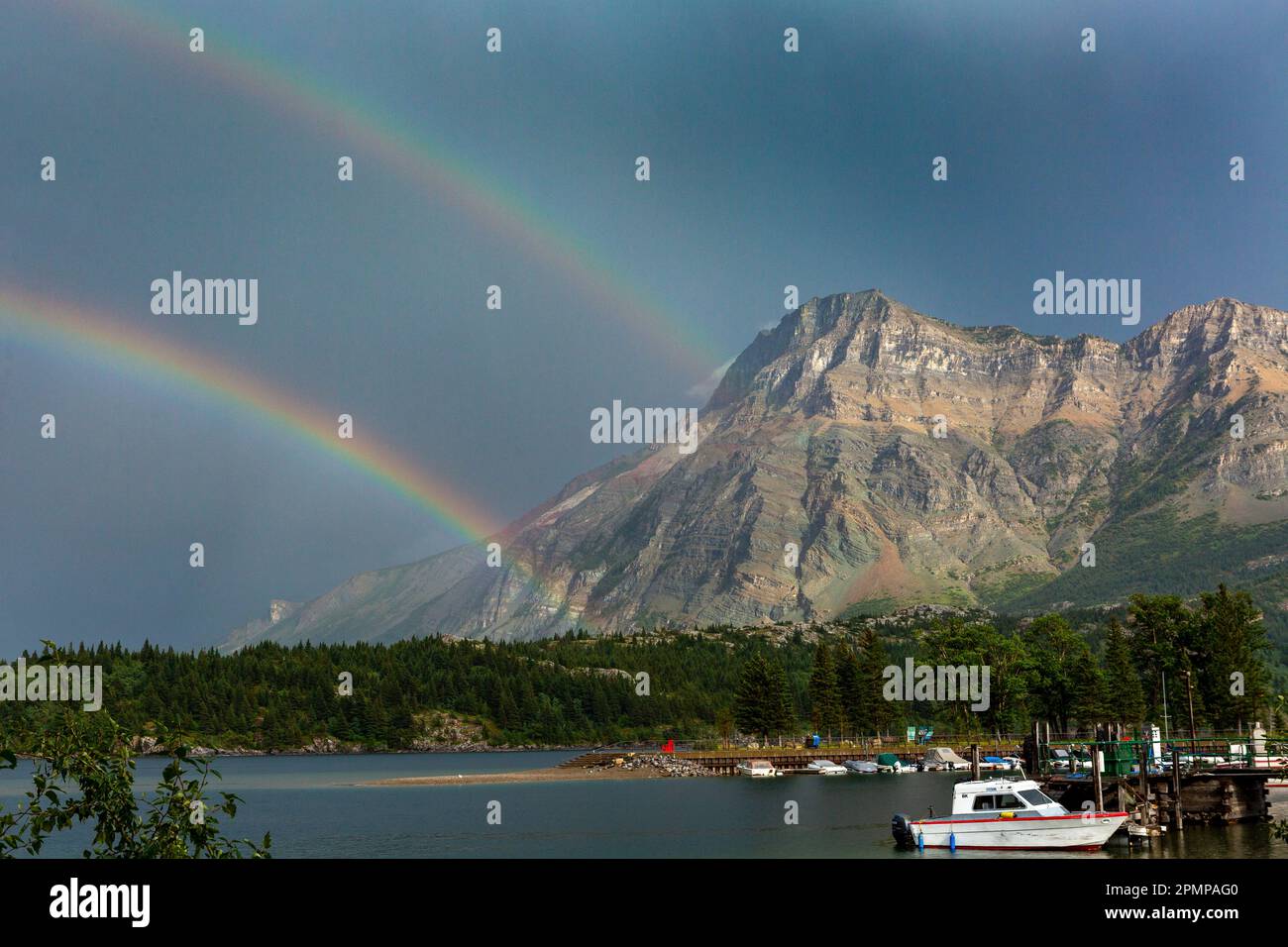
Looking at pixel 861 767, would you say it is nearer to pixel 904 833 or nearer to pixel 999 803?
pixel 904 833

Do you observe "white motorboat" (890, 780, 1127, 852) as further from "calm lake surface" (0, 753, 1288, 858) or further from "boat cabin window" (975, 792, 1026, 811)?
"calm lake surface" (0, 753, 1288, 858)

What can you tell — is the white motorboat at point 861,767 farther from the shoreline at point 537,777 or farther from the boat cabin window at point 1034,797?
the boat cabin window at point 1034,797

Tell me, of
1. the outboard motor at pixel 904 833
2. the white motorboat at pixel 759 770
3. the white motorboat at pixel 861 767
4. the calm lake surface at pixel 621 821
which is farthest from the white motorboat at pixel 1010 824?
the white motorboat at pixel 861 767

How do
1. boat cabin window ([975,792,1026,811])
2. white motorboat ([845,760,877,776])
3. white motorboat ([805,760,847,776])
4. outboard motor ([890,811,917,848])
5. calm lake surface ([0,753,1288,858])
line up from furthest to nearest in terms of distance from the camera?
white motorboat ([805,760,847,776]) < white motorboat ([845,760,877,776]) < calm lake surface ([0,753,1288,858]) < outboard motor ([890,811,917,848]) < boat cabin window ([975,792,1026,811])

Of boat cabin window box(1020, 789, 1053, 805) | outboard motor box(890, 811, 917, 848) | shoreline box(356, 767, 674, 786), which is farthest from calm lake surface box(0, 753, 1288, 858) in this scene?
shoreline box(356, 767, 674, 786)

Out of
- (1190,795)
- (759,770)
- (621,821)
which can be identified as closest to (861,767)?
(759,770)
